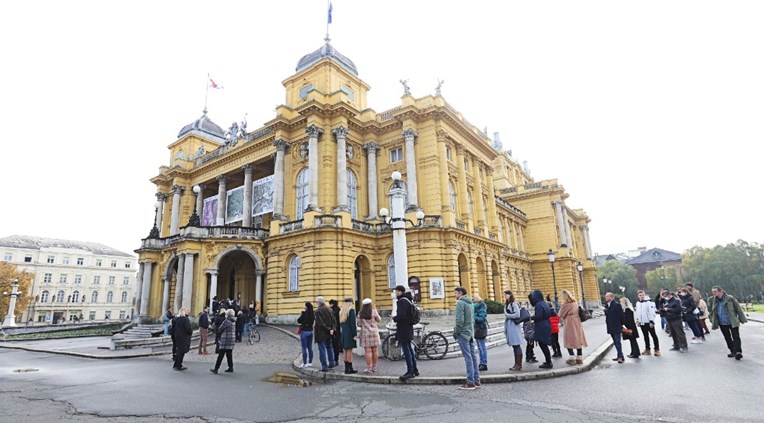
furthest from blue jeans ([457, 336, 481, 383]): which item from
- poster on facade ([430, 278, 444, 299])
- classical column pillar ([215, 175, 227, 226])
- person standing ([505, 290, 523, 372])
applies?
classical column pillar ([215, 175, 227, 226])

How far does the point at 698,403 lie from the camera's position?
6.28 m

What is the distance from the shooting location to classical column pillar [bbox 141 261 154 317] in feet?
103

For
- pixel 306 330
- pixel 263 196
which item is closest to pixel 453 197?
pixel 263 196

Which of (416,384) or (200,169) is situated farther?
(200,169)

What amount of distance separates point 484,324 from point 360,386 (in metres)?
3.08

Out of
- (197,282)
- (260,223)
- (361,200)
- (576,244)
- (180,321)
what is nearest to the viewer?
(180,321)

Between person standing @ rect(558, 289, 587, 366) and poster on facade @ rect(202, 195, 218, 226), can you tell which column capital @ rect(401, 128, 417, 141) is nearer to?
poster on facade @ rect(202, 195, 218, 226)

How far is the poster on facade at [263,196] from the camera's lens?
3063 cm

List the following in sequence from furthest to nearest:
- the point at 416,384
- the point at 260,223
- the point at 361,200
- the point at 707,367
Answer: the point at 260,223 → the point at 361,200 → the point at 707,367 → the point at 416,384

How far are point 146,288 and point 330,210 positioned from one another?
16694 millimetres

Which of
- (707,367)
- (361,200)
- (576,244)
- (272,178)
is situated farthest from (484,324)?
(576,244)

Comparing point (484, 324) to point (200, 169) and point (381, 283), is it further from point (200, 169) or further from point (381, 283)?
point (200, 169)

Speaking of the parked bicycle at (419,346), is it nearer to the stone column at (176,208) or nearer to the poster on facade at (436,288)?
the poster on facade at (436,288)

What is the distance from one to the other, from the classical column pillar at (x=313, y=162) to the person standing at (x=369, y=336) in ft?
56.1
